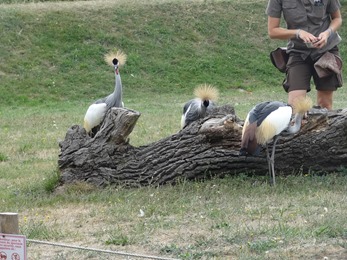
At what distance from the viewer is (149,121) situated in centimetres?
1388

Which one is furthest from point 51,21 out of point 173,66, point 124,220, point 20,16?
point 124,220

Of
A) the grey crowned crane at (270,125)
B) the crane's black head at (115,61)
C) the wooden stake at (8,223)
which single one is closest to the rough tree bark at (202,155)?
the grey crowned crane at (270,125)

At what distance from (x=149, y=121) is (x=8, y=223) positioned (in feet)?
31.7

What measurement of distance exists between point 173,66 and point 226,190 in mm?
15540

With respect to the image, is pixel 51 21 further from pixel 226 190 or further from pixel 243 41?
pixel 226 190

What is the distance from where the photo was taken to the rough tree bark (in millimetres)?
7453

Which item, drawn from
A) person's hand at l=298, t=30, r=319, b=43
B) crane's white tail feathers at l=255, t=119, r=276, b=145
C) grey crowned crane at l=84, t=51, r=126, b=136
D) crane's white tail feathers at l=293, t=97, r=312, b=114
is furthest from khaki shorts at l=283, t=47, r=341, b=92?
grey crowned crane at l=84, t=51, r=126, b=136

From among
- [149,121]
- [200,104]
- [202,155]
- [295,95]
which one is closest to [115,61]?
[200,104]

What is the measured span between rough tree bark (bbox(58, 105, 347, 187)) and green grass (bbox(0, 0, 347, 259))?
14 centimetres

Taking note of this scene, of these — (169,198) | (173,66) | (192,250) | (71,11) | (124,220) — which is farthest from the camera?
(71,11)

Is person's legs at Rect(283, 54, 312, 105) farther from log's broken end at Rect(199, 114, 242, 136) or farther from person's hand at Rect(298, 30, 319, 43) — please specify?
log's broken end at Rect(199, 114, 242, 136)

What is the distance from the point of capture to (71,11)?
Result: 79.7 ft

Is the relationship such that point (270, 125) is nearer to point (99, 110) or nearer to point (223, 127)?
point (223, 127)

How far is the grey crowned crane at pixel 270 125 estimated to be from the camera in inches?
276
